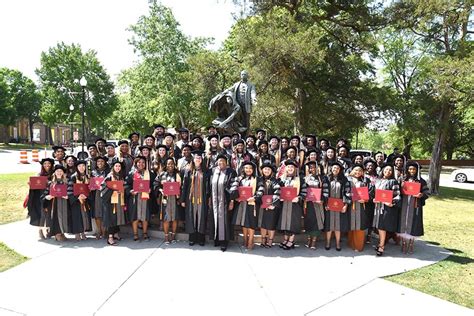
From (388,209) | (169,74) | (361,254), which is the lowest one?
(361,254)

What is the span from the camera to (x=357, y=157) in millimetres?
8844

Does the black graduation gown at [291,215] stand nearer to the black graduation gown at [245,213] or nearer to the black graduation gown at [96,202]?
the black graduation gown at [245,213]

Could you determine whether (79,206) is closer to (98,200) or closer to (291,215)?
(98,200)

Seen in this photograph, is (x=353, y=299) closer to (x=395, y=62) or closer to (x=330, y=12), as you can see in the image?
(x=330, y=12)

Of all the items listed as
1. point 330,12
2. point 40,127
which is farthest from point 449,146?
point 40,127

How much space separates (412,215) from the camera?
6953 mm

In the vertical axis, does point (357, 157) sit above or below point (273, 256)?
above

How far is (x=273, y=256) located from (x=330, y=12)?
52.3ft

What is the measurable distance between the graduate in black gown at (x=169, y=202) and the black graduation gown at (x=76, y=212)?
1537mm

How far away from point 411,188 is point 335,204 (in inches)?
56.1

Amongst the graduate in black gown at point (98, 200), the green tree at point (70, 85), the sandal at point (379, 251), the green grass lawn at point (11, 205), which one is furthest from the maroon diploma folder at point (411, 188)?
the green tree at point (70, 85)

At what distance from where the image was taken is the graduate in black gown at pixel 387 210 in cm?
696

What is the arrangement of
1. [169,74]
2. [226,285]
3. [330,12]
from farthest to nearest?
[169,74]
[330,12]
[226,285]

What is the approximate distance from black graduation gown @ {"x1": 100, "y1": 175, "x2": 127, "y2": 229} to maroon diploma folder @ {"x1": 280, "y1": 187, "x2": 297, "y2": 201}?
10.6 ft
